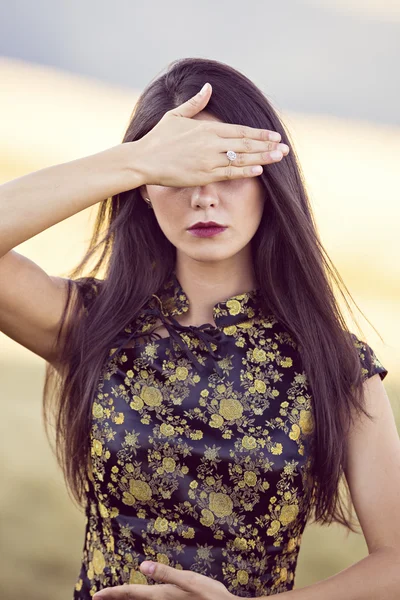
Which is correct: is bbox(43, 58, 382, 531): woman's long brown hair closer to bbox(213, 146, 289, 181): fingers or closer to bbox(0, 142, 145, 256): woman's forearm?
bbox(213, 146, 289, 181): fingers

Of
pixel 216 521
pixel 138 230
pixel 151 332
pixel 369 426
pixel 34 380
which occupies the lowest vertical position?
pixel 216 521

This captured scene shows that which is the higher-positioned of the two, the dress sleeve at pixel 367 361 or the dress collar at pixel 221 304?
the dress collar at pixel 221 304

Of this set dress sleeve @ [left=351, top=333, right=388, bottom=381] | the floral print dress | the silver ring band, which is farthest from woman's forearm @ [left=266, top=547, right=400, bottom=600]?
the silver ring band

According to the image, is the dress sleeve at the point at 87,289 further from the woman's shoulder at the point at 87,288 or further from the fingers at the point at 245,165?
the fingers at the point at 245,165

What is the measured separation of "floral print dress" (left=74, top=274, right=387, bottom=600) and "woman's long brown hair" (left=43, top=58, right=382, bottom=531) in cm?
4

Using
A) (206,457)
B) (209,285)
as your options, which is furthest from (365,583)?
(209,285)

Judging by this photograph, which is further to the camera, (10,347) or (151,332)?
(10,347)

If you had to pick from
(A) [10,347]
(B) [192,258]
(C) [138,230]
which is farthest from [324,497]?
(A) [10,347]

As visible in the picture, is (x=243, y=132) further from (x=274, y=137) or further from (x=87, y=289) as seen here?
(x=87, y=289)

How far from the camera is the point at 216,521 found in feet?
5.30

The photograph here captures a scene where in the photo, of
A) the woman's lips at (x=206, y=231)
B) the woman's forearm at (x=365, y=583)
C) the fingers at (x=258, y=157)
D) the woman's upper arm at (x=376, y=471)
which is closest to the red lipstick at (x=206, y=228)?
the woman's lips at (x=206, y=231)

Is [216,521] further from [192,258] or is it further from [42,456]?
[42,456]

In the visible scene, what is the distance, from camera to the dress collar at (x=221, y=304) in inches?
68.6

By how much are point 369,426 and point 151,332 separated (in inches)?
18.4
